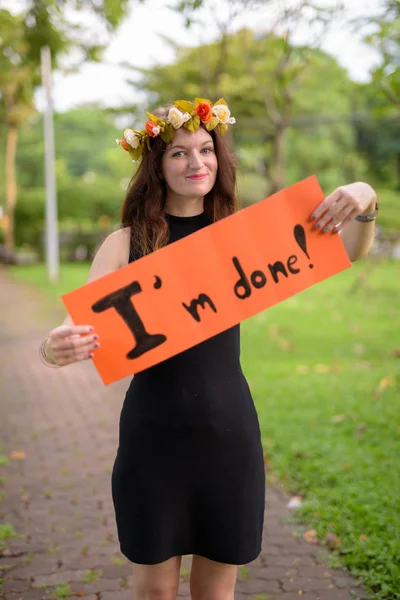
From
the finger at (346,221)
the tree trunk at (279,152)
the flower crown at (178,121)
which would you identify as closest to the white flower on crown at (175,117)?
the flower crown at (178,121)

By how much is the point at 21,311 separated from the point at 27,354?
4061 mm

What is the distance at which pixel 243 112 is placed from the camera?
24.4 meters

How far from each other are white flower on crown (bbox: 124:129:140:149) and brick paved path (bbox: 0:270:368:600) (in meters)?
2.23

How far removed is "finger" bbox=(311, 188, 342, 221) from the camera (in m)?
2.12

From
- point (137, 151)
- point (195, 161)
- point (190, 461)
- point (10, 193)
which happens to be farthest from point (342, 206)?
point (10, 193)

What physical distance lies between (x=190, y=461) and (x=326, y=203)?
0.92 metres

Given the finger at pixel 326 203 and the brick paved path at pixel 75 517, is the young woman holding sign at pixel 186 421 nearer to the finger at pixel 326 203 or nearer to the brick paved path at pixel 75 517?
the finger at pixel 326 203

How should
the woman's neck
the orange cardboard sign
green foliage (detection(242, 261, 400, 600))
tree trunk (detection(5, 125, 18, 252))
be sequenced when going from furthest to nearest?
tree trunk (detection(5, 125, 18, 252)), green foliage (detection(242, 261, 400, 600)), the woman's neck, the orange cardboard sign

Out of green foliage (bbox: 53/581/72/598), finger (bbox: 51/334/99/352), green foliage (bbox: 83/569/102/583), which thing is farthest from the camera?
green foliage (bbox: 83/569/102/583)

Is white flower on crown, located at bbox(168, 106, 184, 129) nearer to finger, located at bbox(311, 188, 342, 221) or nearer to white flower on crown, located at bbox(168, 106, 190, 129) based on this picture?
white flower on crown, located at bbox(168, 106, 190, 129)

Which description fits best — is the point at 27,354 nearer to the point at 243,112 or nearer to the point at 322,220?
the point at 322,220

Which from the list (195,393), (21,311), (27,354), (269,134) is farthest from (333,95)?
(195,393)

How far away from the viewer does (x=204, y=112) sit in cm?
219

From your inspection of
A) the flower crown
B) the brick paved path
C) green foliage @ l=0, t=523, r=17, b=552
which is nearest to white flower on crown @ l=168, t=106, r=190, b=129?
the flower crown
